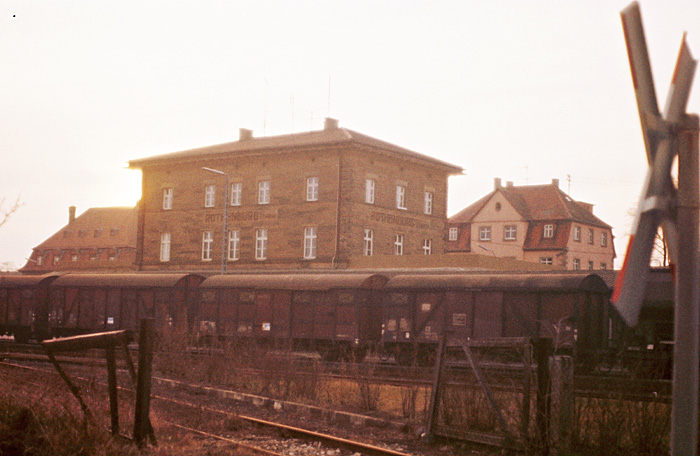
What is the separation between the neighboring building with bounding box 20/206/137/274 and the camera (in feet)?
288

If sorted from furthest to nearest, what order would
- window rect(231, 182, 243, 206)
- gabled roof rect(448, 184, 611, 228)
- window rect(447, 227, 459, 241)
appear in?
window rect(447, 227, 459, 241), gabled roof rect(448, 184, 611, 228), window rect(231, 182, 243, 206)

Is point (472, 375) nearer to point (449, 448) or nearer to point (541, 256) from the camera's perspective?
point (449, 448)

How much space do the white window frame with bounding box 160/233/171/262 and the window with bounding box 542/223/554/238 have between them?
36.5 metres

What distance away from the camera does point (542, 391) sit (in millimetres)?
9023

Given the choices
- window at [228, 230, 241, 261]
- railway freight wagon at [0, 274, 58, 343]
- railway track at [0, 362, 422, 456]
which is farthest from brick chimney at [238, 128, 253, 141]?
railway track at [0, 362, 422, 456]

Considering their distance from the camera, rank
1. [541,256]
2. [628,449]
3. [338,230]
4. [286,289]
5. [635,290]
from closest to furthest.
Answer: [635,290] → [628,449] → [286,289] → [338,230] → [541,256]

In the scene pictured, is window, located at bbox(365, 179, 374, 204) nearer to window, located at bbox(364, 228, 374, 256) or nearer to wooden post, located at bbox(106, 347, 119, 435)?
window, located at bbox(364, 228, 374, 256)

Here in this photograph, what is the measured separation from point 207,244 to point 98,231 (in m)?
44.6

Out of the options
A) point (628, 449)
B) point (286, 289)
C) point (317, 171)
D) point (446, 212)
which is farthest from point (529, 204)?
point (628, 449)

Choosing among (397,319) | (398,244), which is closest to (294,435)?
(397,319)

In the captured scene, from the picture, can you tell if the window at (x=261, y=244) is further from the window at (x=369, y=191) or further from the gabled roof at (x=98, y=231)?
the gabled roof at (x=98, y=231)

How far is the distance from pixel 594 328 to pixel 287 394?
10693 millimetres

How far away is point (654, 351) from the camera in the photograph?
22.0 metres

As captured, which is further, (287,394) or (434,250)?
(434,250)
